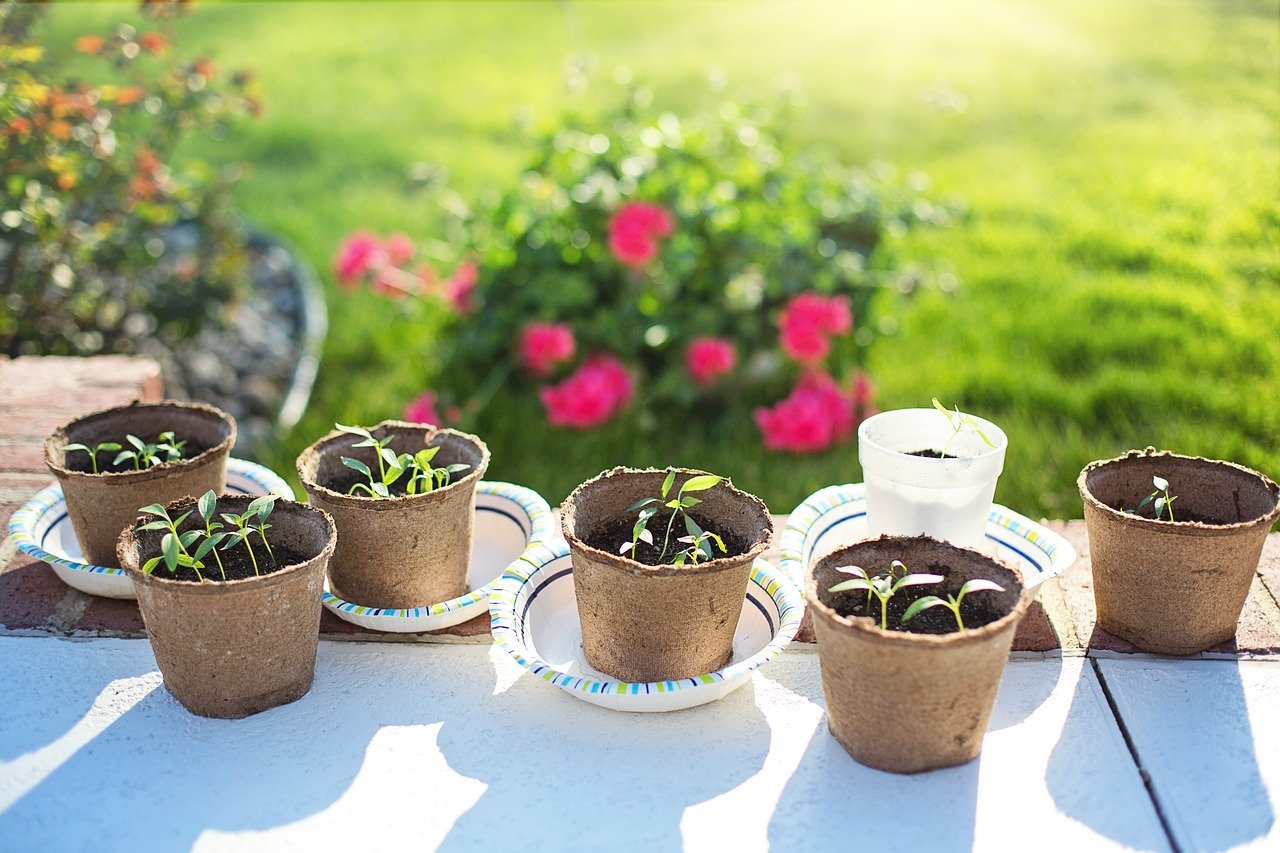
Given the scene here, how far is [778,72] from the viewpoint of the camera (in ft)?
17.7

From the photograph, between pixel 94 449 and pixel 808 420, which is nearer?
pixel 94 449

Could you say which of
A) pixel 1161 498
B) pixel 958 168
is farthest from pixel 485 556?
pixel 958 168

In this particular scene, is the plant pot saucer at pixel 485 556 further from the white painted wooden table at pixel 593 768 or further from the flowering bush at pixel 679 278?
the flowering bush at pixel 679 278

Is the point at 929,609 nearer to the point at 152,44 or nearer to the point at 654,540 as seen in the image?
the point at 654,540

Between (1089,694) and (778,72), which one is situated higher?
(778,72)

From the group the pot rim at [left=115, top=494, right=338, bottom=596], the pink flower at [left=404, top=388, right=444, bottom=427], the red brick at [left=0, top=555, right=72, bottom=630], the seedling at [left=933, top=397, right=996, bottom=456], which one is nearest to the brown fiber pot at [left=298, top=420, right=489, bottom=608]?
the pot rim at [left=115, top=494, right=338, bottom=596]

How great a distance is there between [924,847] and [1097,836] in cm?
18

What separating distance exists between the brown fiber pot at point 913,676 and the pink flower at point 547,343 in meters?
1.51

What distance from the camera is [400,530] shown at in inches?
60.0

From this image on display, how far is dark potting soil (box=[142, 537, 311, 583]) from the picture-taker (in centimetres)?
→ 141

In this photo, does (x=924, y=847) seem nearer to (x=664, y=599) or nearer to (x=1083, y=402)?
(x=664, y=599)

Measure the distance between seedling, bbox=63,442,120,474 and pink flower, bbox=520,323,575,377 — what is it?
47.5 inches

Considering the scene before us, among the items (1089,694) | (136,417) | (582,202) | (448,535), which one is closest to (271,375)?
(582,202)

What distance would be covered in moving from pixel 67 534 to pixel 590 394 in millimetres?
1253
